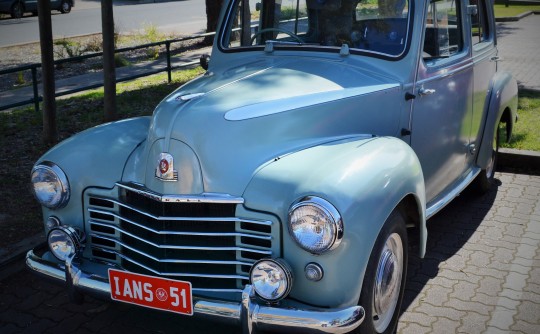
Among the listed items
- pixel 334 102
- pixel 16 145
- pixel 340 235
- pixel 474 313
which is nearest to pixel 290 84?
pixel 334 102

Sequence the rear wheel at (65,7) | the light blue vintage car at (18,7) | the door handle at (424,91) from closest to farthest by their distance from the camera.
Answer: the door handle at (424,91)
the light blue vintage car at (18,7)
the rear wheel at (65,7)

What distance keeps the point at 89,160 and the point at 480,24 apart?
3613 mm

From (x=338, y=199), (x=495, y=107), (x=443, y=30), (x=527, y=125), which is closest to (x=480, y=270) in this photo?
(x=495, y=107)

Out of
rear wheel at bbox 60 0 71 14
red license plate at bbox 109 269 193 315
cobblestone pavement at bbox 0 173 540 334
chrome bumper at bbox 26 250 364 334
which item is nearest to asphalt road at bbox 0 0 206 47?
rear wheel at bbox 60 0 71 14

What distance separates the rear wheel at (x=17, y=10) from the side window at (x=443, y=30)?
20.7 m

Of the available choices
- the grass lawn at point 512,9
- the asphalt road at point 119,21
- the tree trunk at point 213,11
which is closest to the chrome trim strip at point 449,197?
the tree trunk at point 213,11

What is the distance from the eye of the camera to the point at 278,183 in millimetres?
3248

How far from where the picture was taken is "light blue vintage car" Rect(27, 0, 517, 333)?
3.12 meters

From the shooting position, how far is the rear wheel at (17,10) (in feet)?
74.5

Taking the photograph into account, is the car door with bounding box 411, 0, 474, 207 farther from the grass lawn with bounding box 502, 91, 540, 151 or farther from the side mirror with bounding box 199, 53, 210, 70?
the grass lawn with bounding box 502, 91, 540, 151

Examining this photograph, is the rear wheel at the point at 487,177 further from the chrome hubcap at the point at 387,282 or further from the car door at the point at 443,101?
the chrome hubcap at the point at 387,282

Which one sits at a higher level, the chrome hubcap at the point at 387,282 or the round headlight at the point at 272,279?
the round headlight at the point at 272,279

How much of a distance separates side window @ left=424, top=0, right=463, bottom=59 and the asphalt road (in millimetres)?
13675

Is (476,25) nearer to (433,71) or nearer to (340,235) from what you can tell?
(433,71)
